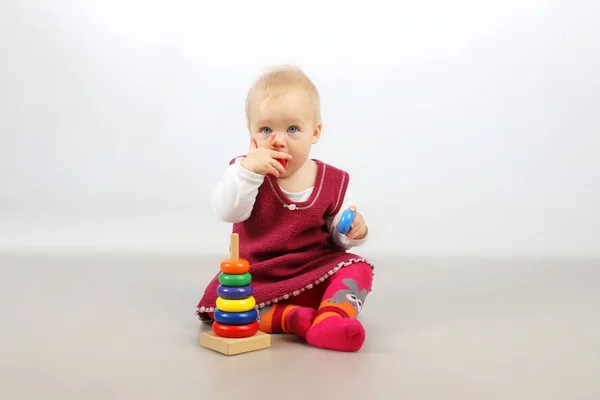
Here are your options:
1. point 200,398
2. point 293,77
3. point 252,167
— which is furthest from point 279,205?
point 200,398

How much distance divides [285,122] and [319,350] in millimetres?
502

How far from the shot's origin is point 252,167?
183cm

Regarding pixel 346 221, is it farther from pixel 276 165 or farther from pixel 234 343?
pixel 234 343

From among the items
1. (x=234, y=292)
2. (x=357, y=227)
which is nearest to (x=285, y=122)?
(x=357, y=227)

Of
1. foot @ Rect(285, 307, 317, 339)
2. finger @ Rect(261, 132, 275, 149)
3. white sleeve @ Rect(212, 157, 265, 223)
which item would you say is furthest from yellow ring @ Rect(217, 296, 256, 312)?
finger @ Rect(261, 132, 275, 149)

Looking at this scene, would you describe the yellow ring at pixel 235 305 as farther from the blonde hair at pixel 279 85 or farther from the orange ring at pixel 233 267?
the blonde hair at pixel 279 85

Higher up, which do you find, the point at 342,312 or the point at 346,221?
the point at 346,221

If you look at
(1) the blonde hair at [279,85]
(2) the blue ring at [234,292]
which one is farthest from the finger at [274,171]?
(2) the blue ring at [234,292]

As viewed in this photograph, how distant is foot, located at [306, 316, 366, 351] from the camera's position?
5.41 ft

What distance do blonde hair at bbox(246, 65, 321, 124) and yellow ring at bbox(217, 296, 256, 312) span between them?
0.43m

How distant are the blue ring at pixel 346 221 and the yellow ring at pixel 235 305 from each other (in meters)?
0.30

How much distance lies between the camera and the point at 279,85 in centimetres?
188
